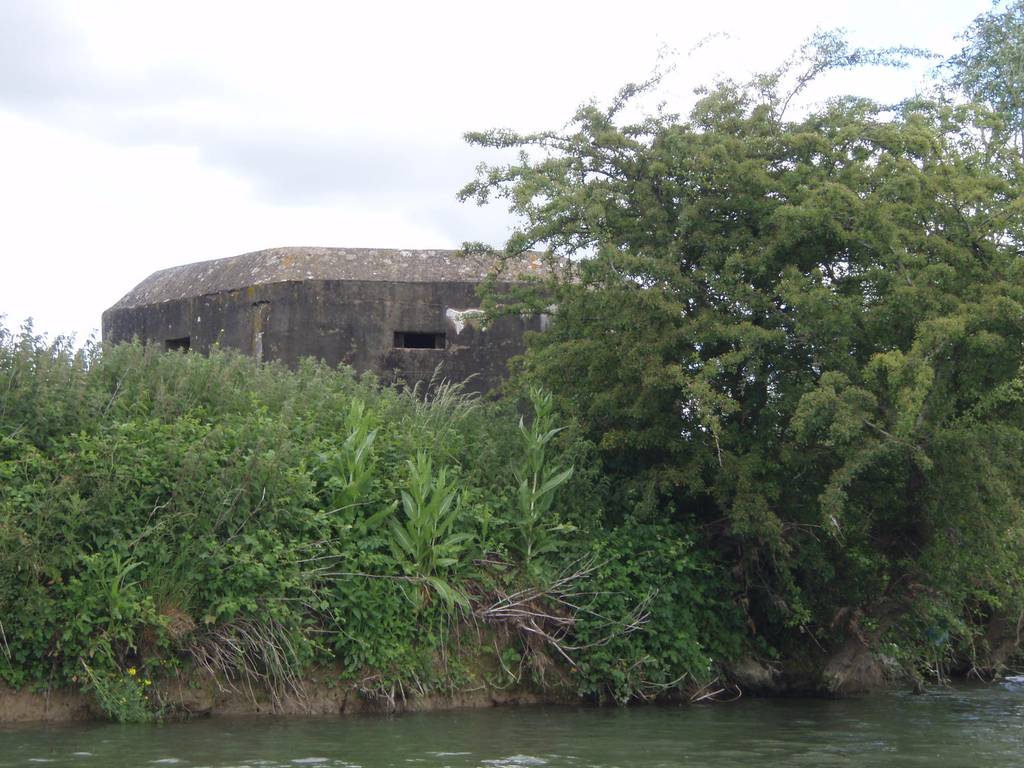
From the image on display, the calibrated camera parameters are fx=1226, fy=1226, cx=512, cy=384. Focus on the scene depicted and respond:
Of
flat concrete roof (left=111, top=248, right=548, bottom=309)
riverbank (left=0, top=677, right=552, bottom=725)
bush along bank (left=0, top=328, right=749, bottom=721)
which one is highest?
flat concrete roof (left=111, top=248, right=548, bottom=309)

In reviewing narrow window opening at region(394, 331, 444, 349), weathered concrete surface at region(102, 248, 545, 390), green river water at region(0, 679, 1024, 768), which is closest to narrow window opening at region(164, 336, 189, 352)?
weathered concrete surface at region(102, 248, 545, 390)

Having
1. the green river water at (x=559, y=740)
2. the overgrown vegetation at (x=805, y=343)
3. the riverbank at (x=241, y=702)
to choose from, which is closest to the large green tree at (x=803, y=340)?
the overgrown vegetation at (x=805, y=343)

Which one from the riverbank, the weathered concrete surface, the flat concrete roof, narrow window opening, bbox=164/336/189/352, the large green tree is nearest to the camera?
the riverbank

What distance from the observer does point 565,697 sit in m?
10.8

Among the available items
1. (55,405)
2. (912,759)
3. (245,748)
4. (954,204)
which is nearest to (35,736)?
(245,748)

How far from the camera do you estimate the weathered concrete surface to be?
623 inches

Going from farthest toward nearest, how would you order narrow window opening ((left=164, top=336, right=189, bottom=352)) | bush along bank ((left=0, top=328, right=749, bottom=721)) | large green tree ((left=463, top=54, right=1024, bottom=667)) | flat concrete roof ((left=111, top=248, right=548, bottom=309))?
narrow window opening ((left=164, top=336, right=189, bottom=352)), flat concrete roof ((left=111, top=248, right=548, bottom=309)), large green tree ((left=463, top=54, right=1024, bottom=667)), bush along bank ((left=0, top=328, right=749, bottom=721))

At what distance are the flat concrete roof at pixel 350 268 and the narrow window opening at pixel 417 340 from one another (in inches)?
27.9

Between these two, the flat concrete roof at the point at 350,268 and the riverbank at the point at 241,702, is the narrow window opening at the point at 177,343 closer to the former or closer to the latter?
the flat concrete roof at the point at 350,268

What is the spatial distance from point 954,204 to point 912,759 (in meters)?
5.24

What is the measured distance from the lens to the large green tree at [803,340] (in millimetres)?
10672

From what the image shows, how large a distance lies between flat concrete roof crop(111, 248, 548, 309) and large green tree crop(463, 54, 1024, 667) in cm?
333

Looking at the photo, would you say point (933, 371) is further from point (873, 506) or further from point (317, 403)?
point (317, 403)

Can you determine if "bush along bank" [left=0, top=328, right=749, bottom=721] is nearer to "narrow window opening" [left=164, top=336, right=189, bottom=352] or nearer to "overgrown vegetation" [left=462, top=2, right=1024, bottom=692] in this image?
"overgrown vegetation" [left=462, top=2, right=1024, bottom=692]
